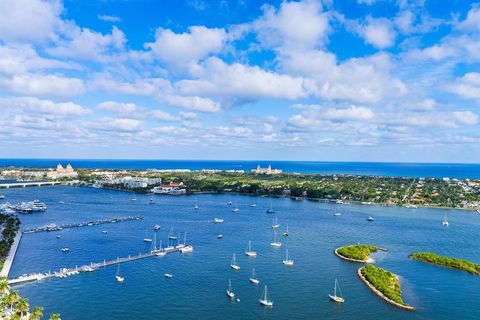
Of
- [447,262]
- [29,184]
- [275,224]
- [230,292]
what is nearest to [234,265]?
[230,292]

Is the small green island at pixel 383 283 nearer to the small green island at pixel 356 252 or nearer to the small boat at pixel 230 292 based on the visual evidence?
the small green island at pixel 356 252

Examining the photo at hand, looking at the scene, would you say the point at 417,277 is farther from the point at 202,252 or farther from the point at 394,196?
the point at 394,196

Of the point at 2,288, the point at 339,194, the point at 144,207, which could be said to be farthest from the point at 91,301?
the point at 339,194

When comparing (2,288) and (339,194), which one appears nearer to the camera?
(2,288)

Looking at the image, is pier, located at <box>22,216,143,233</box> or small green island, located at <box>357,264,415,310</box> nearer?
small green island, located at <box>357,264,415,310</box>

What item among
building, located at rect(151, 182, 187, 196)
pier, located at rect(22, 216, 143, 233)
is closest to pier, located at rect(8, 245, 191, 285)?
pier, located at rect(22, 216, 143, 233)

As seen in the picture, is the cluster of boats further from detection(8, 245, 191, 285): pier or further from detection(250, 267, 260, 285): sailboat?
detection(250, 267, 260, 285): sailboat

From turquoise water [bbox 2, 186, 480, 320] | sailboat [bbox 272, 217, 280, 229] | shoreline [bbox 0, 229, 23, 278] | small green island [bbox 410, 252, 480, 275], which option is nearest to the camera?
turquoise water [bbox 2, 186, 480, 320]
